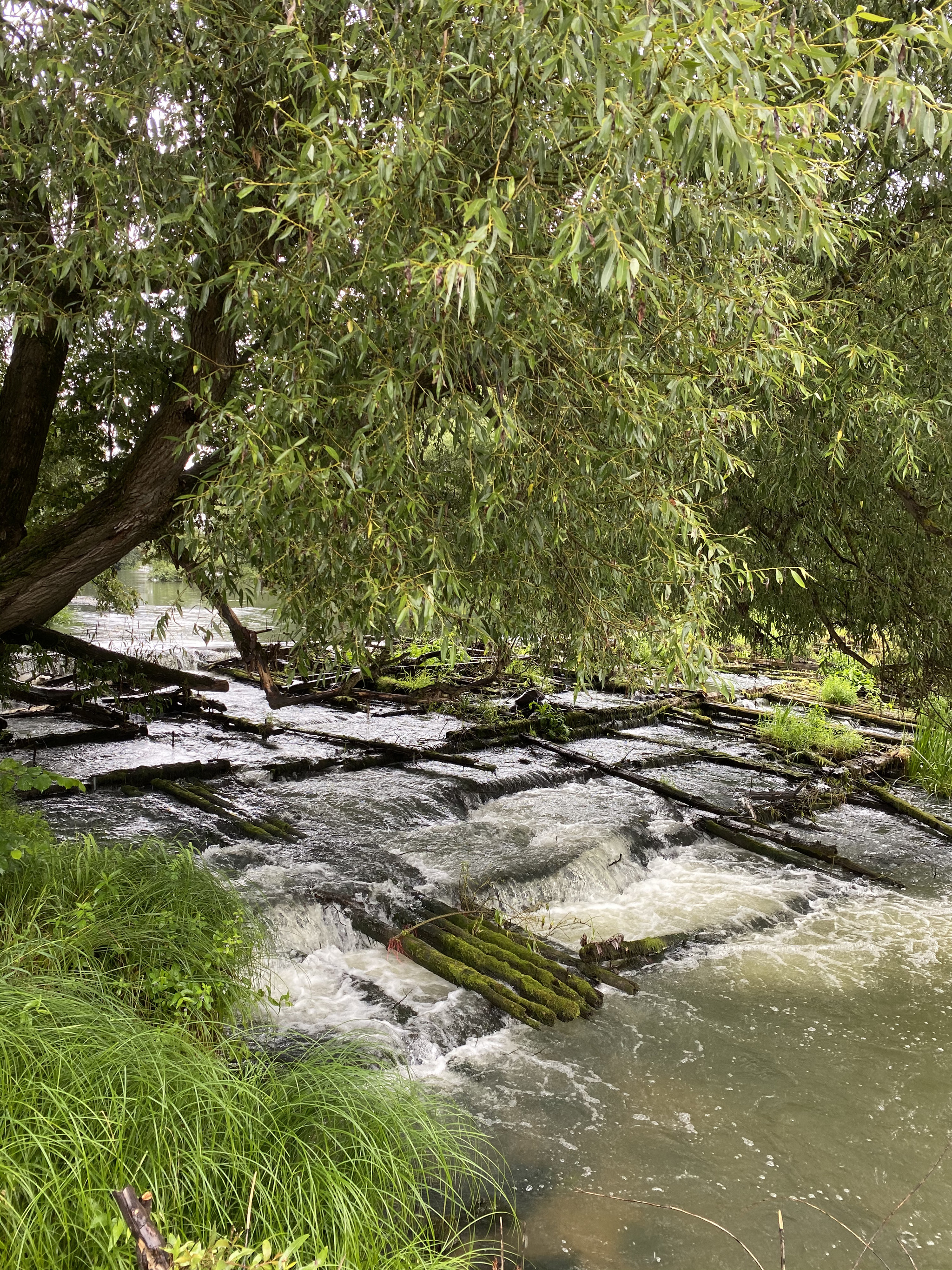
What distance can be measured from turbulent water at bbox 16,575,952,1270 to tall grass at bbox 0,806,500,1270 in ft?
2.19

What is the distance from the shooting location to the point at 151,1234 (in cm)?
266

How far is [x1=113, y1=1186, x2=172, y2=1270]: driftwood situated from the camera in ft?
8.57

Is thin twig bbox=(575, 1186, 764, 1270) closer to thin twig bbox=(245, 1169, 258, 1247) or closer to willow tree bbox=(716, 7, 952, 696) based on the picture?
thin twig bbox=(245, 1169, 258, 1247)

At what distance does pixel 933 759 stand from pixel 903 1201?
925 cm

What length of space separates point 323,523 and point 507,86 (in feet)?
7.33

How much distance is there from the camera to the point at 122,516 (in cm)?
639

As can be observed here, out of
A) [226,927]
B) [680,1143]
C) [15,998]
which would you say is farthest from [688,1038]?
[15,998]

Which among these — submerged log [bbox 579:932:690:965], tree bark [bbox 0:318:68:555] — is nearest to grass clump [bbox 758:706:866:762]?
submerged log [bbox 579:932:690:965]

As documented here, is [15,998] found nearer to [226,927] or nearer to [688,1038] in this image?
[226,927]

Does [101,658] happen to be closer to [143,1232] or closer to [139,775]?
[139,775]

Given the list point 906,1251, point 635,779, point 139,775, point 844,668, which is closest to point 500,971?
point 906,1251

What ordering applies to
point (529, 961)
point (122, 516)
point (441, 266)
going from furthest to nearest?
point (529, 961)
point (122, 516)
point (441, 266)

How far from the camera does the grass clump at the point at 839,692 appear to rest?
1652cm

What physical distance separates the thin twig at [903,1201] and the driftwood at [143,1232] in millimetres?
3457
